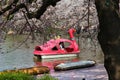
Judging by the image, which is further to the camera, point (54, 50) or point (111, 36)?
point (54, 50)

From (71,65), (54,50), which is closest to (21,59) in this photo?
(54,50)

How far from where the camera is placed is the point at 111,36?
6445 mm

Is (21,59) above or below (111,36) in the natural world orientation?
below

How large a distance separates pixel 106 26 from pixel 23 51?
2797cm

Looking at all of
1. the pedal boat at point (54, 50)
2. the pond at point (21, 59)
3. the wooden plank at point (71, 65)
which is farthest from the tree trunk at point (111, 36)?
the pedal boat at point (54, 50)

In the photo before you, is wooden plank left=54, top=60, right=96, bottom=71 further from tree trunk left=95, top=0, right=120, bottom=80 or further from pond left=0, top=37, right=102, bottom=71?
tree trunk left=95, top=0, right=120, bottom=80

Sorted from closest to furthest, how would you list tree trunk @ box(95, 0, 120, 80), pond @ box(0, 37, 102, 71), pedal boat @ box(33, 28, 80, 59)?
tree trunk @ box(95, 0, 120, 80), pond @ box(0, 37, 102, 71), pedal boat @ box(33, 28, 80, 59)

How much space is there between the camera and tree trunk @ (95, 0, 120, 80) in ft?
21.0

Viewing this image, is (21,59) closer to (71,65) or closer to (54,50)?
(54,50)

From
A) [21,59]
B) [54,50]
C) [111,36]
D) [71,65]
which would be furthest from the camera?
[54,50]

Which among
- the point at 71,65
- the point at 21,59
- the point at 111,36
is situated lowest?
the point at 21,59

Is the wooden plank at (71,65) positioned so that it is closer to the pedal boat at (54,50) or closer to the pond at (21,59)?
the pond at (21,59)

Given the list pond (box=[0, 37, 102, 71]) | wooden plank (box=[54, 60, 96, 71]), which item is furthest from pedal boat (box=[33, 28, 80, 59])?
wooden plank (box=[54, 60, 96, 71])

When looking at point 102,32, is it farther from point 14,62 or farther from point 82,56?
point 82,56
